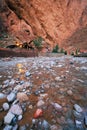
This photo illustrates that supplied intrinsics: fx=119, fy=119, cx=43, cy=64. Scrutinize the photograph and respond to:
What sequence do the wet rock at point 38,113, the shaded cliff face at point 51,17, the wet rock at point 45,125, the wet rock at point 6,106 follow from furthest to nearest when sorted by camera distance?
the shaded cliff face at point 51,17 → the wet rock at point 6,106 → the wet rock at point 38,113 → the wet rock at point 45,125

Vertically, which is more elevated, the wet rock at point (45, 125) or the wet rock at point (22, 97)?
the wet rock at point (22, 97)

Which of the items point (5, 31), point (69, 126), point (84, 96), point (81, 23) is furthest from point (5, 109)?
point (81, 23)

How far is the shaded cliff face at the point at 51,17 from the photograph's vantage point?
1941cm

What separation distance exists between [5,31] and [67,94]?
1684 centimetres

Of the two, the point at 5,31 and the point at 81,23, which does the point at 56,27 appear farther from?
the point at 5,31

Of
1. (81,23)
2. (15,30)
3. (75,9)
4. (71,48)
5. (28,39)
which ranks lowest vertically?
(71,48)

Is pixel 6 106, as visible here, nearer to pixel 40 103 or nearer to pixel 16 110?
pixel 16 110

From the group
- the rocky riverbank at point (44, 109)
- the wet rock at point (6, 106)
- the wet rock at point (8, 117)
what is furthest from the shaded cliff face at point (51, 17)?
the wet rock at point (8, 117)

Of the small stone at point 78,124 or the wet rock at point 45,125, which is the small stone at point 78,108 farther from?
the wet rock at point 45,125

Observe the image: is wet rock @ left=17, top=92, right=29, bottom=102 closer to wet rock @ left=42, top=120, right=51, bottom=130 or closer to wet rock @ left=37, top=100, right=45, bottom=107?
wet rock @ left=37, top=100, right=45, bottom=107

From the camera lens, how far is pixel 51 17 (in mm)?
23234

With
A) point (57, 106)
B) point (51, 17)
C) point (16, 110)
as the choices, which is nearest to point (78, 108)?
point (57, 106)

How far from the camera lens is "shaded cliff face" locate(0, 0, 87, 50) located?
63.7ft

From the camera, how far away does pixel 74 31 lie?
85.2ft
